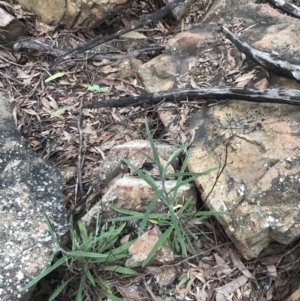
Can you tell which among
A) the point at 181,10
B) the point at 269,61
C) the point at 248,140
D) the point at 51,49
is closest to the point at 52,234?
the point at 248,140

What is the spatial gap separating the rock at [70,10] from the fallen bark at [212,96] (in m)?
1.07

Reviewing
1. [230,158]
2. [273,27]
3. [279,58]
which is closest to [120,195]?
[230,158]

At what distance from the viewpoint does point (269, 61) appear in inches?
113

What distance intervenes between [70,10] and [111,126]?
53.4 inches

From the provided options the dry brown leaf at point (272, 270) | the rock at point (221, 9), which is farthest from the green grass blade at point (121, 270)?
the rock at point (221, 9)

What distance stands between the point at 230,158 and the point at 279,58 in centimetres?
79

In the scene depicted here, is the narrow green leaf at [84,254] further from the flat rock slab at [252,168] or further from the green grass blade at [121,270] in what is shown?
the flat rock slab at [252,168]

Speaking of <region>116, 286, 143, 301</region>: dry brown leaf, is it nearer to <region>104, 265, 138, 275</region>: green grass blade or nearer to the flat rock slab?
<region>104, 265, 138, 275</region>: green grass blade

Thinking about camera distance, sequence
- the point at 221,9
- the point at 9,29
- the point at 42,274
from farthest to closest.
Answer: the point at 221,9, the point at 9,29, the point at 42,274

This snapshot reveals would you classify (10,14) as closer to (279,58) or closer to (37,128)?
(37,128)

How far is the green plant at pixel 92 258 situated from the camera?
2240 millimetres

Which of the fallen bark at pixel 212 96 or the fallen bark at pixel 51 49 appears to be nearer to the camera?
the fallen bark at pixel 212 96

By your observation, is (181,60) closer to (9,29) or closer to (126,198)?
(126,198)

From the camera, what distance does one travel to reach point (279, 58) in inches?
112
